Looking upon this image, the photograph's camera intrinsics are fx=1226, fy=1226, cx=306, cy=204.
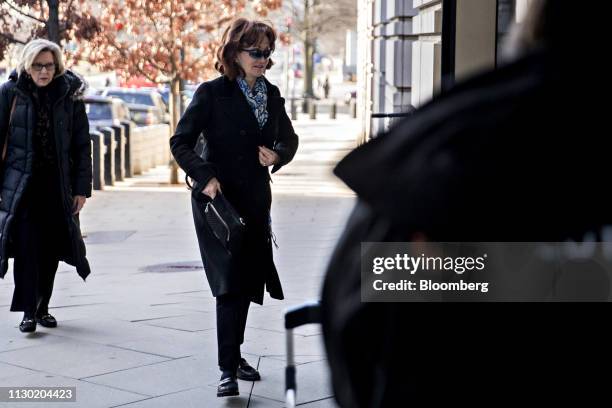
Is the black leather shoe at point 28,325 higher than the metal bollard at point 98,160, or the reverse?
the black leather shoe at point 28,325

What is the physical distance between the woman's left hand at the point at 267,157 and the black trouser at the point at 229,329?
629mm

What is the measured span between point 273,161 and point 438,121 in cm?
410

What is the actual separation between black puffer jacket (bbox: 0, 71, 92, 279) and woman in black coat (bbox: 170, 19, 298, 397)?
179 centimetres

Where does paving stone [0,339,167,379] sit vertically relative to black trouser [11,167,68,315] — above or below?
below

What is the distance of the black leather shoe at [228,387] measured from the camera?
5.49m

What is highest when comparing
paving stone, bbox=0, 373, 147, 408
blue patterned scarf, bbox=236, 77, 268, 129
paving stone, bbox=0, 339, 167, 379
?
blue patterned scarf, bbox=236, 77, 268, 129

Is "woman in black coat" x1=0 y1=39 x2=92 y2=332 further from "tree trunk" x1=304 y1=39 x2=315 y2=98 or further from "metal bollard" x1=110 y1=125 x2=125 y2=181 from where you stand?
"tree trunk" x1=304 y1=39 x2=315 y2=98

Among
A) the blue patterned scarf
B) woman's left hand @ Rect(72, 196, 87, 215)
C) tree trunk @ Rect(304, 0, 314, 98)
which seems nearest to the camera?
the blue patterned scarf

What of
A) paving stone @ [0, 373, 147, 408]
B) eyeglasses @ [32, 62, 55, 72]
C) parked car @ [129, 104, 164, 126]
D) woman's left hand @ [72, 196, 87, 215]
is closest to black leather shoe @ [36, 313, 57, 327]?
woman's left hand @ [72, 196, 87, 215]

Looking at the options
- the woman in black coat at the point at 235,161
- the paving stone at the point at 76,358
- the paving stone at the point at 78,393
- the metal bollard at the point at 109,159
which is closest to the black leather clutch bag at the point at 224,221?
the woman in black coat at the point at 235,161

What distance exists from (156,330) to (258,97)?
6.93 feet

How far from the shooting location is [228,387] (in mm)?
5488
